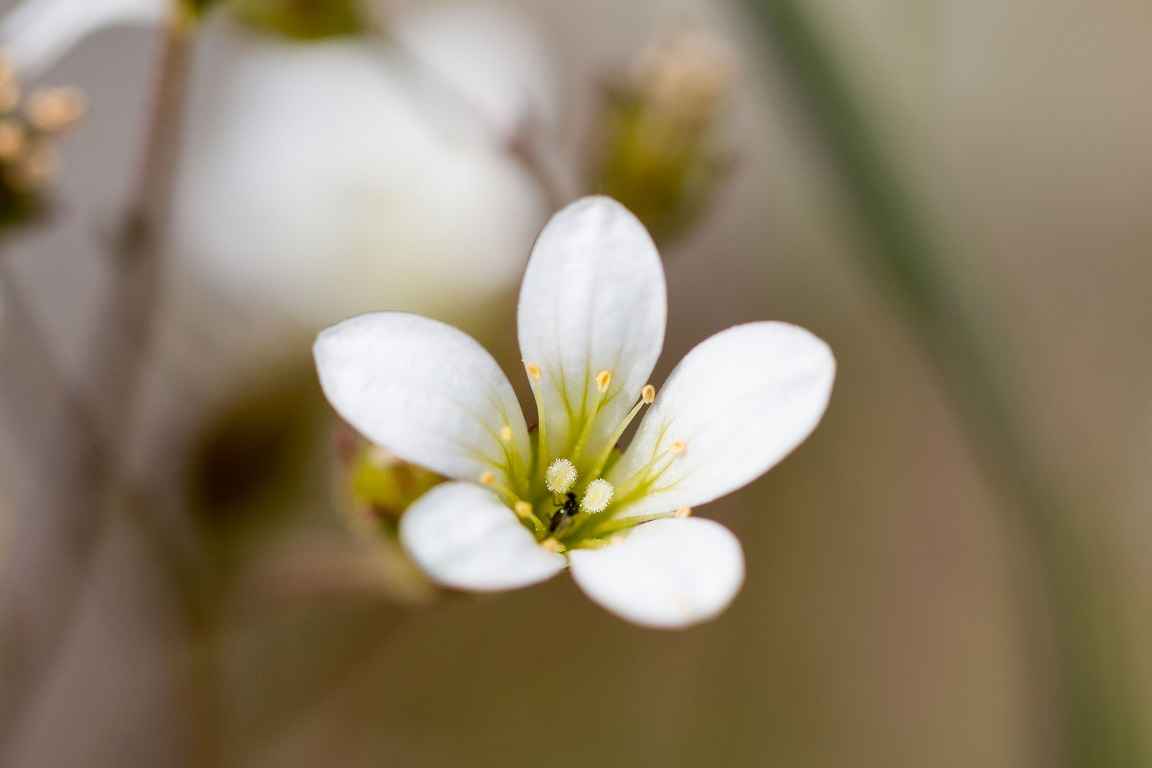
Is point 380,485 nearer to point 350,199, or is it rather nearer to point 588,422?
point 588,422

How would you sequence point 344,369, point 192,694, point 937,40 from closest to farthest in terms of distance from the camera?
point 344,369
point 192,694
point 937,40

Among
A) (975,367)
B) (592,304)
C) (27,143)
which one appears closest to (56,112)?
(27,143)

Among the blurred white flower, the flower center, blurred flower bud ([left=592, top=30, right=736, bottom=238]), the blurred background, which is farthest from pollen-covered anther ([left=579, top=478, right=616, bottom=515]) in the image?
the blurred white flower

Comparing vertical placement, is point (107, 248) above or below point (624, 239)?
below

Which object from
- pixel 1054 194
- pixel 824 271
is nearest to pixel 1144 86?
pixel 1054 194

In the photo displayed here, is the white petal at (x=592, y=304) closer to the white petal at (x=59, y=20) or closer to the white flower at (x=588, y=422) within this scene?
the white flower at (x=588, y=422)

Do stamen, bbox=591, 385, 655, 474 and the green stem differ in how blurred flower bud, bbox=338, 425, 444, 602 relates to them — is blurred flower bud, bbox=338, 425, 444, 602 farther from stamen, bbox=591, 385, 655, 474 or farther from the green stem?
the green stem

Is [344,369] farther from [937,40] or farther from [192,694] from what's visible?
[937,40]
